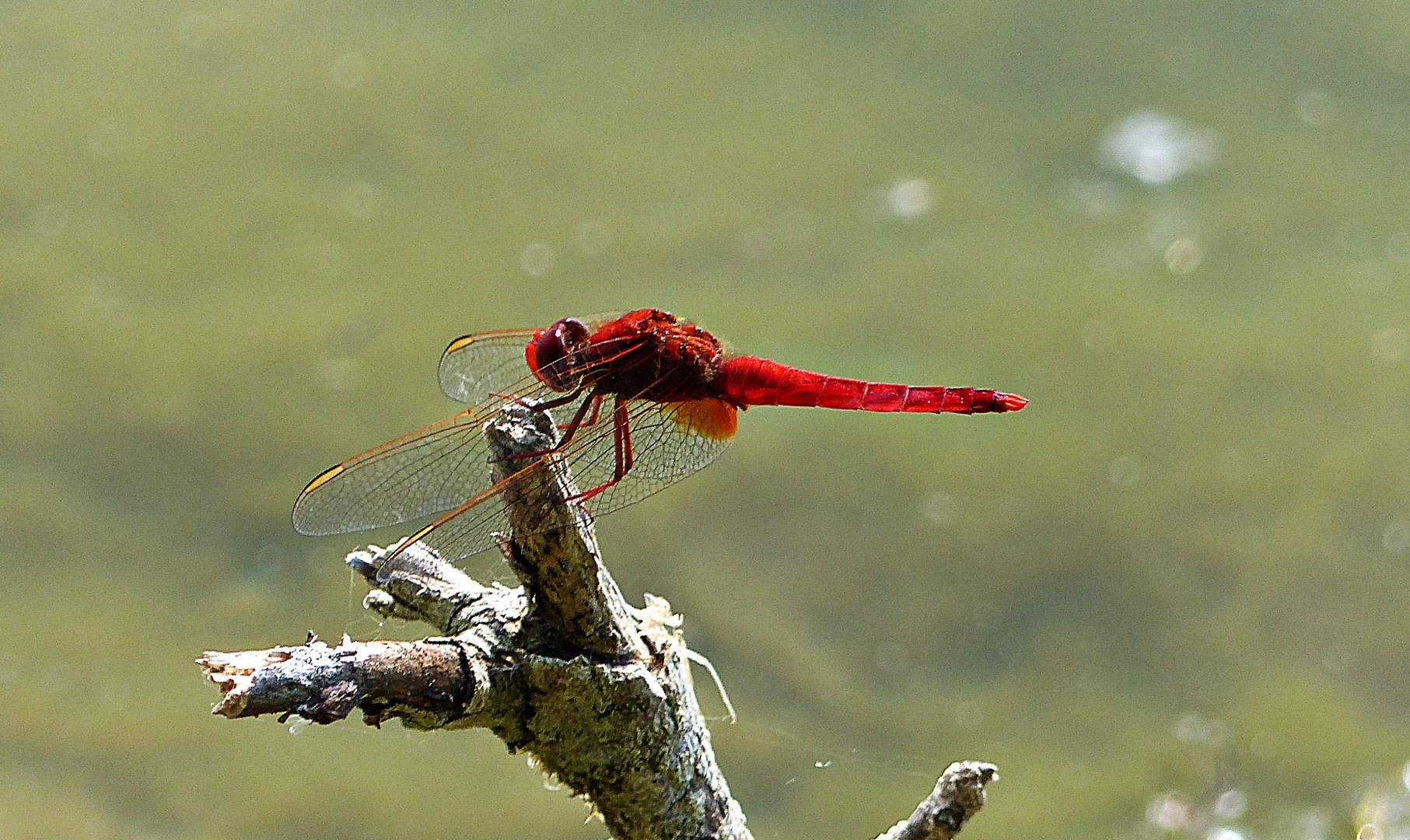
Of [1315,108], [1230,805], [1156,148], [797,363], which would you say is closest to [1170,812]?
[1230,805]

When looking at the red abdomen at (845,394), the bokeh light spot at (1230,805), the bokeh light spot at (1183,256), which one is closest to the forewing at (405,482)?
the red abdomen at (845,394)

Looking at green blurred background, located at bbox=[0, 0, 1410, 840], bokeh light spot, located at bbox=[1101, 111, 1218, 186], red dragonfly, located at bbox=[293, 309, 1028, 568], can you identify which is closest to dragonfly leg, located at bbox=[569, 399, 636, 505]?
red dragonfly, located at bbox=[293, 309, 1028, 568]

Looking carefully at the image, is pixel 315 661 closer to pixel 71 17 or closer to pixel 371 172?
pixel 371 172

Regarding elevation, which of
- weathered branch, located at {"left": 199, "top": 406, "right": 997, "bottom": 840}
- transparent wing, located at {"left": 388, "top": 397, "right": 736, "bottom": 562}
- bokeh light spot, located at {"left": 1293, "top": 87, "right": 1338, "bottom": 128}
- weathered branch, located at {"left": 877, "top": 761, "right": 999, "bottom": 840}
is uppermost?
bokeh light spot, located at {"left": 1293, "top": 87, "right": 1338, "bottom": 128}

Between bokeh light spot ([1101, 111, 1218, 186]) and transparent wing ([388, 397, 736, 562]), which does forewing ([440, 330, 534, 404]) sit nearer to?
transparent wing ([388, 397, 736, 562])

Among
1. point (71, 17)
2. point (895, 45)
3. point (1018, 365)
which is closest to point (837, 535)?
point (1018, 365)
